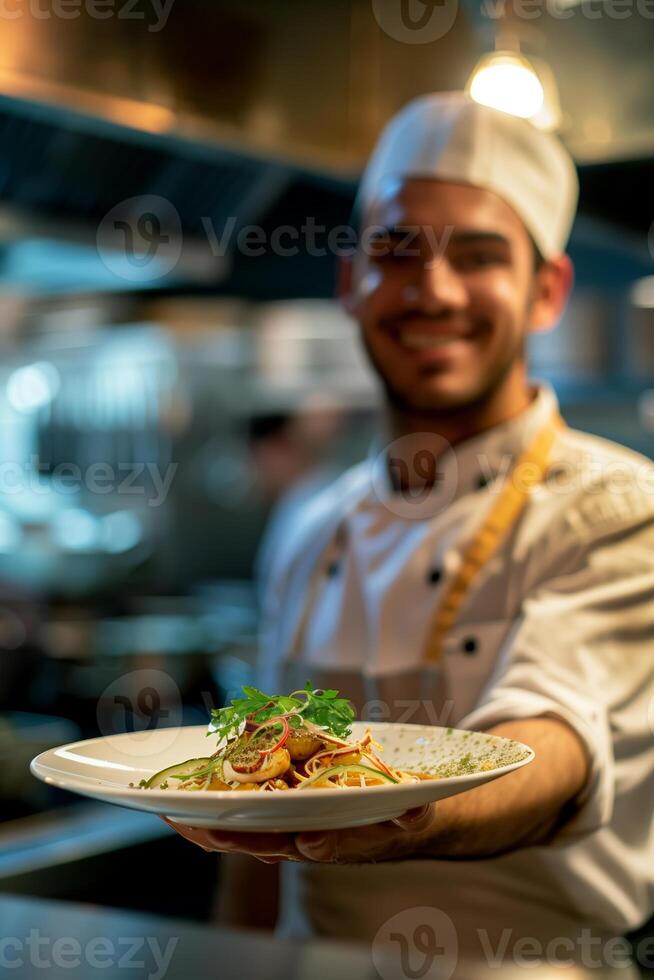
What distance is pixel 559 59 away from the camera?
2412 mm

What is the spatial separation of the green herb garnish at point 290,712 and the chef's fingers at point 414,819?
124mm

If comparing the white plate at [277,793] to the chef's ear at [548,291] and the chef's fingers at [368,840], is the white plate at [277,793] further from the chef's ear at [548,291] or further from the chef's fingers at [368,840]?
the chef's ear at [548,291]

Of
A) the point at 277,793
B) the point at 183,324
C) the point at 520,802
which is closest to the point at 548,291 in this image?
the point at 520,802

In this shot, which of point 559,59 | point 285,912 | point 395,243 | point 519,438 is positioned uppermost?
point 559,59

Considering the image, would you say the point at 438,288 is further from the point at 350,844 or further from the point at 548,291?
the point at 350,844

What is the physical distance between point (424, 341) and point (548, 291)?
29 centimetres

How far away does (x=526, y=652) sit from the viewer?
63.4 inches

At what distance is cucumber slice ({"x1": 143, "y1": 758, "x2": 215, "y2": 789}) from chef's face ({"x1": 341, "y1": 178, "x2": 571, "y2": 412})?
2.80 feet

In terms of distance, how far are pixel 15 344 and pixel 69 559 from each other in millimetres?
1110

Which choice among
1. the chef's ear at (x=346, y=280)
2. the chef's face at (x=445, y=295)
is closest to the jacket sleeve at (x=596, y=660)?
the chef's face at (x=445, y=295)

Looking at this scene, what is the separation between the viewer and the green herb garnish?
1237mm

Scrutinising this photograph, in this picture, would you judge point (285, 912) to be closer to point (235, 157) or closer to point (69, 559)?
point (235, 157)

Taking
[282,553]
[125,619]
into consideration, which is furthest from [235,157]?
[125,619]

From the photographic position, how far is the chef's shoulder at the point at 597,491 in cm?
173
